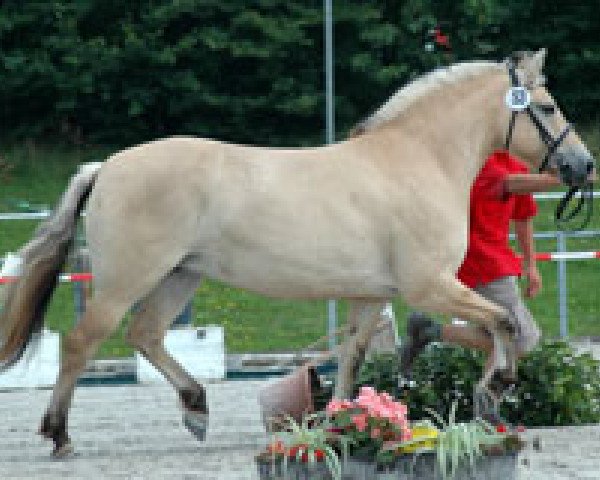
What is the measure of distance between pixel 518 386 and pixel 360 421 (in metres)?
2.68

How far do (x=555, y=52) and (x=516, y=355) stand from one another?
20832 mm

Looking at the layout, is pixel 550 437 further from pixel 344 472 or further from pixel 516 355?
pixel 344 472

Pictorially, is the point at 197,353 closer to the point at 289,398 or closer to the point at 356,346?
the point at 356,346

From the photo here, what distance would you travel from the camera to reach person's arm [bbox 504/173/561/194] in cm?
912

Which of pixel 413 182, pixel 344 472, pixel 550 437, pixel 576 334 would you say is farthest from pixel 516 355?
pixel 576 334

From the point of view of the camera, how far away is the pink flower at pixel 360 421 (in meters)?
7.07

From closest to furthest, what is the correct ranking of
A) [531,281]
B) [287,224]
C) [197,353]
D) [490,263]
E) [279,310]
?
[287,224] → [490,263] → [531,281] → [197,353] → [279,310]

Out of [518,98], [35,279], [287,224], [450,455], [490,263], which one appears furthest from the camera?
[490,263]

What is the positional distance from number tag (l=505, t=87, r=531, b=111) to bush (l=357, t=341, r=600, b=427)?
1.42 m

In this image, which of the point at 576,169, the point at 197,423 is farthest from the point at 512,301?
the point at 197,423

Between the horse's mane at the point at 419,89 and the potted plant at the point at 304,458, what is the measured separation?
8.11 feet

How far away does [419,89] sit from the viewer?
9195mm

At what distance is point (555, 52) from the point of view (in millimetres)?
29359

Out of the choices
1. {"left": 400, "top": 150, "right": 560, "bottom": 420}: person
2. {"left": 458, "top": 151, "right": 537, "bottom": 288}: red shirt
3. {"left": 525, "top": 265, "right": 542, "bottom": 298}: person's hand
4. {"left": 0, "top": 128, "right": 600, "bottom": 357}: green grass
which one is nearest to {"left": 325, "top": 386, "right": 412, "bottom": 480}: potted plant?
{"left": 400, "top": 150, "right": 560, "bottom": 420}: person
